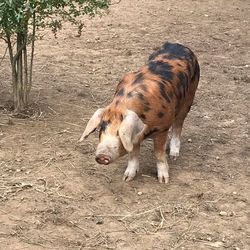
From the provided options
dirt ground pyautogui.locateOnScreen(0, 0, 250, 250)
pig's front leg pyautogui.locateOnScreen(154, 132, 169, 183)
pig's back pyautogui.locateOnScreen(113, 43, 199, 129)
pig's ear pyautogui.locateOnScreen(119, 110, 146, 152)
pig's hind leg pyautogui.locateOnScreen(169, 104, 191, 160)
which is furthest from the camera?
pig's hind leg pyautogui.locateOnScreen(169, 104, 191, 160)

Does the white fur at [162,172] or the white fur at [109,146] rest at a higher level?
the white fur at [109,146]

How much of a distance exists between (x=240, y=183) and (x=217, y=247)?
1.02 m

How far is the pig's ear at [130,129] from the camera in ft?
13.5

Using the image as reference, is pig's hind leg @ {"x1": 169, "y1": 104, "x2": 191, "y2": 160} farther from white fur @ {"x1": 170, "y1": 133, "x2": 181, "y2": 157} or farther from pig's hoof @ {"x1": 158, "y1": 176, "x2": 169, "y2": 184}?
pig's hoof @ {"x1": 158, "y1": 176, "x2": 169, "y2": 184}

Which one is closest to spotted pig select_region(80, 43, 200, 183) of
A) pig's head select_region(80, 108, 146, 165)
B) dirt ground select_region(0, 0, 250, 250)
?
pig's head select_region(80, 108, 146, 165)

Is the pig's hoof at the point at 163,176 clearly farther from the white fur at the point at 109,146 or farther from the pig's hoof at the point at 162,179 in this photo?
the white fur at the point at 109,146

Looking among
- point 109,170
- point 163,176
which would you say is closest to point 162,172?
point 163,176

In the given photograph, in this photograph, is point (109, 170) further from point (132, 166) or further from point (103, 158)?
point (103, 158)

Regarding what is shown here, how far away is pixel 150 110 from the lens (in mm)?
4422

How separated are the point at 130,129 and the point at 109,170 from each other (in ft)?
2.87

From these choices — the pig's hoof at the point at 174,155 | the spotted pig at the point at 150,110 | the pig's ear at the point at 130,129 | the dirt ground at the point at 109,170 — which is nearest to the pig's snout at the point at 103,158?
the spotted pig at the point at 150,110

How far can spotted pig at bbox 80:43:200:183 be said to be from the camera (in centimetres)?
420

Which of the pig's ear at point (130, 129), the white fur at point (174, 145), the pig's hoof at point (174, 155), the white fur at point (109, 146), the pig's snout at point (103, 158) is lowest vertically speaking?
the pig's hoof at point (174, 155)

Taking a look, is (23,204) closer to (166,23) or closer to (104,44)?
(104,44)
